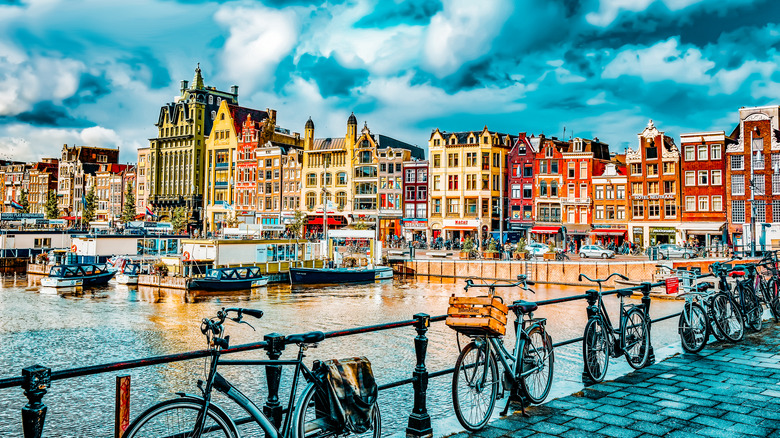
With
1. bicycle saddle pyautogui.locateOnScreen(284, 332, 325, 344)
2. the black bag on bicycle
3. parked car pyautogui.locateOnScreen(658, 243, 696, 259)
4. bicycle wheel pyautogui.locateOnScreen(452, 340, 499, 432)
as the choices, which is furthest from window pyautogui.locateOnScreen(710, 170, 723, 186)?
bicycle saddle pyautogui.locateOnScreen(284, 332, 325, 344)

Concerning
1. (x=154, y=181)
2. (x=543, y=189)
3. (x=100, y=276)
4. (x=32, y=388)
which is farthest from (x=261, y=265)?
(x=154, y=181)

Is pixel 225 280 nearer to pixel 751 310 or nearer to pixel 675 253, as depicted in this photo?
pixel 675 253

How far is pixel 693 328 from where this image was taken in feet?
32.3

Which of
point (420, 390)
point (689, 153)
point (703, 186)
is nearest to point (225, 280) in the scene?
point (420, 390)

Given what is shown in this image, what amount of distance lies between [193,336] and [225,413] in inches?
886

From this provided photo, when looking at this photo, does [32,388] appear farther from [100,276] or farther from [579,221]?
[579,221]

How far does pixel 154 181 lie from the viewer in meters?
106

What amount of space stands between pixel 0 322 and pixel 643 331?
29.5 meters

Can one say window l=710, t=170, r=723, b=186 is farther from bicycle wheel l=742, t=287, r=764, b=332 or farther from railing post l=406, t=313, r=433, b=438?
railing post l=406, t=313, r=433, b=438

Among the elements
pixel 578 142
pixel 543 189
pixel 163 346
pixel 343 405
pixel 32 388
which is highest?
pixel 578 142

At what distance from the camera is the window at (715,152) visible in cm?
5794

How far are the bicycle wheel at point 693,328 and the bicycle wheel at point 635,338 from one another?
106 centimetres

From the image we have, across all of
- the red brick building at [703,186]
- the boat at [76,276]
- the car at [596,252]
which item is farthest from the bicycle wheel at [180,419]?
the red brick building at [703,186]

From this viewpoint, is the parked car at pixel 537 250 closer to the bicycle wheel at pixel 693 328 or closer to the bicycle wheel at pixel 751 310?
the bicycle wheel at pixel 751 310
